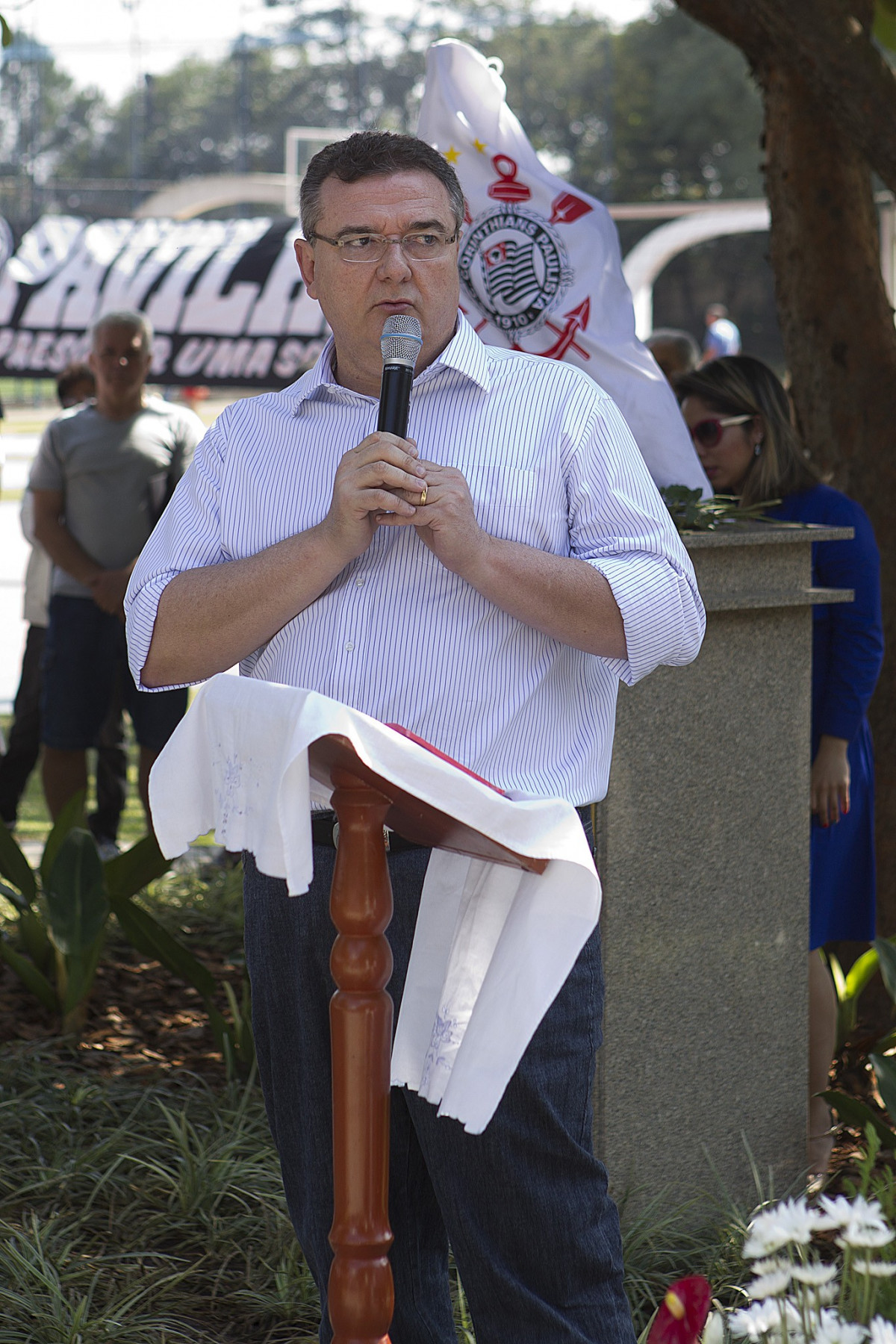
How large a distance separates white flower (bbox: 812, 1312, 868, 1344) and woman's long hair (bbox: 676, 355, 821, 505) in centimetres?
262

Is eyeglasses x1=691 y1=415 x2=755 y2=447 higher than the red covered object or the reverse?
higher

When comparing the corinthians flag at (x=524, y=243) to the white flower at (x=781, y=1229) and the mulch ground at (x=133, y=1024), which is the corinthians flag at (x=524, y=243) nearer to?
the mulch ground at (x=133, y=1024)

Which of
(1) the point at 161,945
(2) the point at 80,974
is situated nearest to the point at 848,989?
(1) the point at 161,945

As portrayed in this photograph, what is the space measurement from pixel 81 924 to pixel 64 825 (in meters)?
0.49

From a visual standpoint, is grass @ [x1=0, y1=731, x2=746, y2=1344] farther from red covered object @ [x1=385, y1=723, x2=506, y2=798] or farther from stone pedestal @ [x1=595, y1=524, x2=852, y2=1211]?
red covered object @ [x1=385, y1=723, x2=506, y2=798]

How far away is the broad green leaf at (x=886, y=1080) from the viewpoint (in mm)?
2529

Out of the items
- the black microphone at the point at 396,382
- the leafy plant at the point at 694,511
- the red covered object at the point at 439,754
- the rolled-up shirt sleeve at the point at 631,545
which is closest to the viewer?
the red covered object at the point at 439,754

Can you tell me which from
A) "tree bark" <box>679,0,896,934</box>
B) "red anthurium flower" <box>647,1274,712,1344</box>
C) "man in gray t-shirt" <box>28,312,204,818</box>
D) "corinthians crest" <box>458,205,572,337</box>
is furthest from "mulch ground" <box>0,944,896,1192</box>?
"red anthurium flower" <box>647,1274,712,1344</box>

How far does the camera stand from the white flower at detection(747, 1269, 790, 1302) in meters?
1.25

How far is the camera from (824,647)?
356 cm

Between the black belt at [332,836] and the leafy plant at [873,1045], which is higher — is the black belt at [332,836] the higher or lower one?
the higher one

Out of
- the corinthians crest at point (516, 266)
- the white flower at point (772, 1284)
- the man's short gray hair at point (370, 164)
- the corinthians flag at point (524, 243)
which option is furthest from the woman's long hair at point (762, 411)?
the white flower at point (772, 1284)

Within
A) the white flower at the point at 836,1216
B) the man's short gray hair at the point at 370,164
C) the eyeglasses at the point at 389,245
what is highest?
the man's short gray hair at the point at 370,164

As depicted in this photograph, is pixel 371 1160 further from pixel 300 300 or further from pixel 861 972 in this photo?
pixel 300 300
